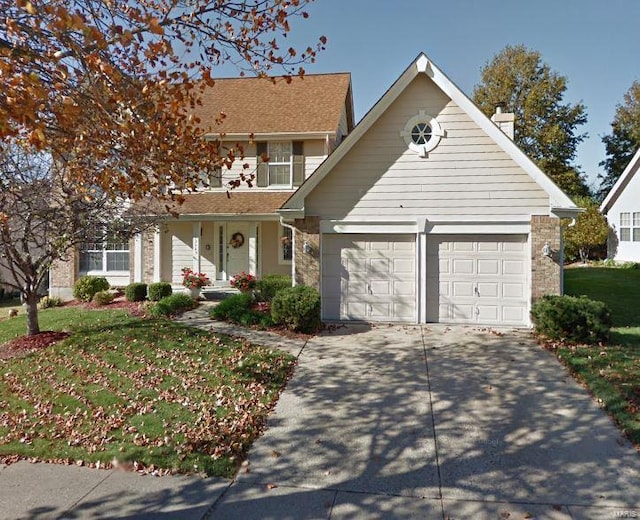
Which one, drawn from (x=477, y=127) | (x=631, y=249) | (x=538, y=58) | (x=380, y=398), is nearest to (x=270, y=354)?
(x=380, y=398)

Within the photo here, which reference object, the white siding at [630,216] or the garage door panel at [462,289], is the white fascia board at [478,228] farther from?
the white siding at [630,216]

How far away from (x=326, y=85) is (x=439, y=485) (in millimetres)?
17950

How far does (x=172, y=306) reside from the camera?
40.6 ft

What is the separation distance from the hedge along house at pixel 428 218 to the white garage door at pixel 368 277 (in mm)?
26

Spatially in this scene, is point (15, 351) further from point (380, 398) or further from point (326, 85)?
point (326, 85)

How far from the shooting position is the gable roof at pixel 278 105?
16828 mm

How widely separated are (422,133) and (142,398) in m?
8.65

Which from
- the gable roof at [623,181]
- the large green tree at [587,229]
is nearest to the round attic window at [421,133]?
the gable roof at [623,181]

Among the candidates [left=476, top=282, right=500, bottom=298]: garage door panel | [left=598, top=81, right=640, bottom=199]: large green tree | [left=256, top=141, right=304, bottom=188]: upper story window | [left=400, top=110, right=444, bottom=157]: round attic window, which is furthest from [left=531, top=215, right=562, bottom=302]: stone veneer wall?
[left=598, top=81, right=640, bottom=199]: large green tree

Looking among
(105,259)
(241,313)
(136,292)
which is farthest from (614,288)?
(105,259)

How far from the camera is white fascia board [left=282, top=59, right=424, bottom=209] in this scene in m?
10.8

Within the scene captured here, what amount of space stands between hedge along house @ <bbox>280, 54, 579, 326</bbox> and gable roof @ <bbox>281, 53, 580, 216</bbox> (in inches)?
1.0

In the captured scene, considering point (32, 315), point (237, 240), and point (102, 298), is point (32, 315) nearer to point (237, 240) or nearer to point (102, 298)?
point (102, 298)

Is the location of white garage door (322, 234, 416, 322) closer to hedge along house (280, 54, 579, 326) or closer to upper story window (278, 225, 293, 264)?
hedge along house (280, 54, 579, 326)
